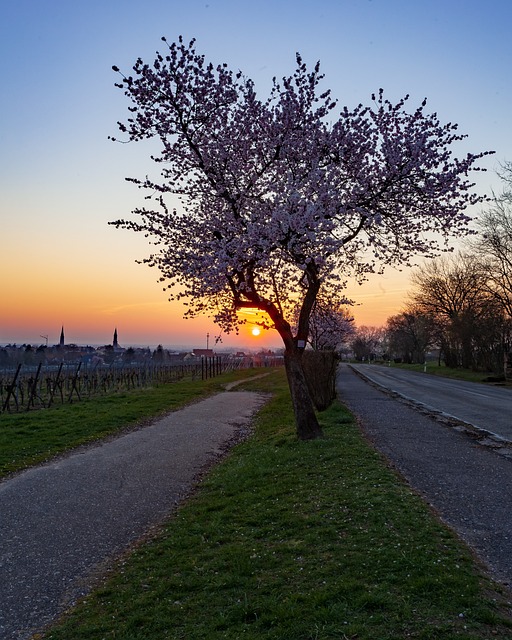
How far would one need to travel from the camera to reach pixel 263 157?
12.5 metres

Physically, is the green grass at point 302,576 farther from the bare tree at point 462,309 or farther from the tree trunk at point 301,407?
the bare tree at point 462,309

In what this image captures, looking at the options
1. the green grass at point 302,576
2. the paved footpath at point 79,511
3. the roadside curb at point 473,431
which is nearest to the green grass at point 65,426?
the paved footpath at point 79,511

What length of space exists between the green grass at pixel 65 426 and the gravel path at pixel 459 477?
744cm

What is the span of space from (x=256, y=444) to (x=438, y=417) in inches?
251

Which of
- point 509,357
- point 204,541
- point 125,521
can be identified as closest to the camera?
point 204,541

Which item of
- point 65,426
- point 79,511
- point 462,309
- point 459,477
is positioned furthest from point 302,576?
point 462,309

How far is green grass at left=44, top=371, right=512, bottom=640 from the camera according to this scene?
A: 3816 mm

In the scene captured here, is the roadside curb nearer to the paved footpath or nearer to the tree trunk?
the tree trunk

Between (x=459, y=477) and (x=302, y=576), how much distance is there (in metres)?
4.66

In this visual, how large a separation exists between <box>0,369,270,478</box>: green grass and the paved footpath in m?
0.76

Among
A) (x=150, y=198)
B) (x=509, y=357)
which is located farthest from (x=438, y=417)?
(x=509, y=357)

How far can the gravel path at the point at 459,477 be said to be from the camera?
554 centimetres

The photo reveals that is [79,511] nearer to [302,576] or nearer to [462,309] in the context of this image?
[302,576]

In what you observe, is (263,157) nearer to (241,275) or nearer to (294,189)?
(294,189)
